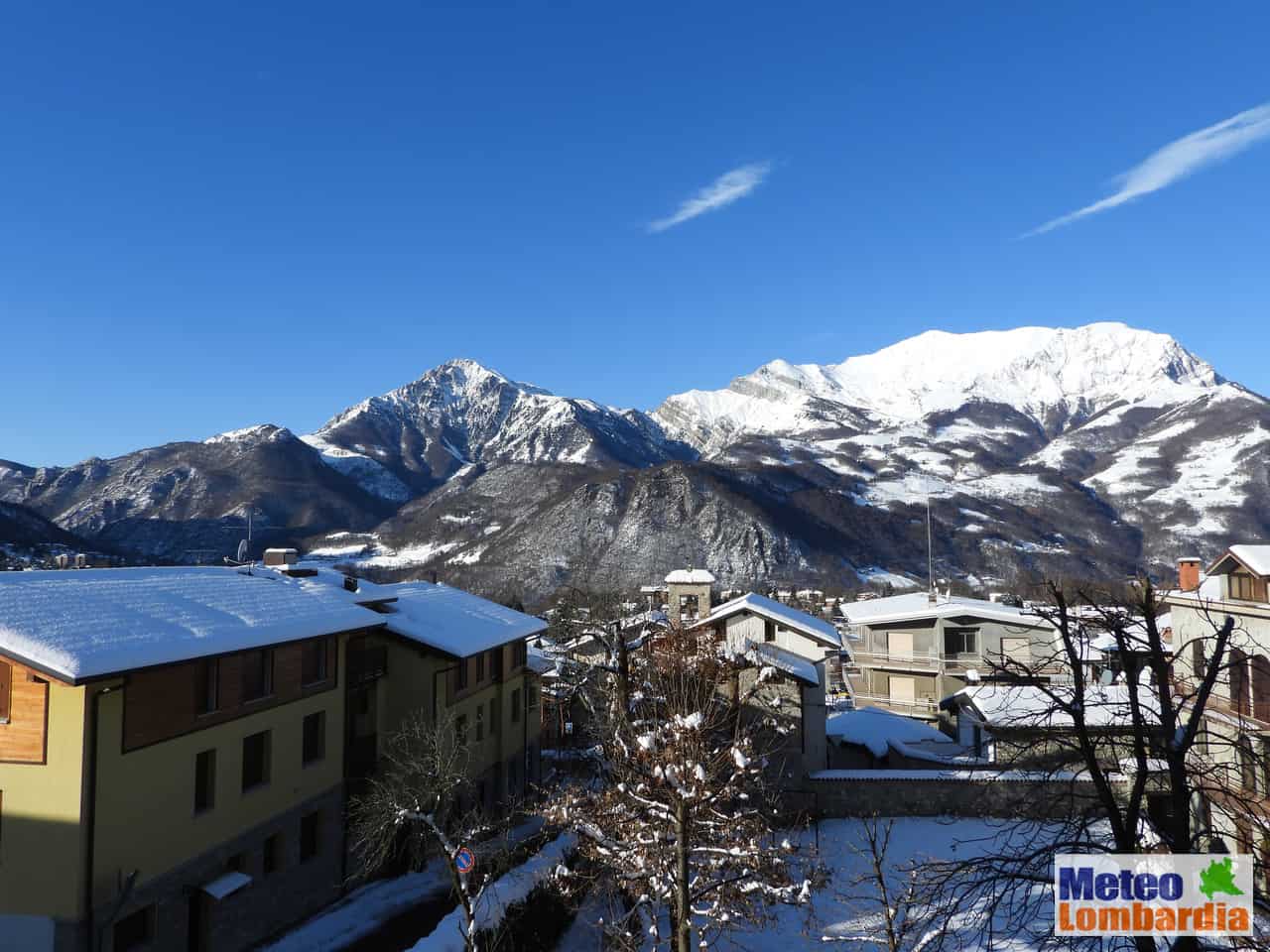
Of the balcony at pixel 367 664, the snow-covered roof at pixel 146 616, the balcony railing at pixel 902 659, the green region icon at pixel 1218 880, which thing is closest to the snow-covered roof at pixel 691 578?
the balcony railing at pixel 902 659

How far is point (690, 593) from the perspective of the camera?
4894 centimetres

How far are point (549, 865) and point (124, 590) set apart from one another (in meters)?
13.8

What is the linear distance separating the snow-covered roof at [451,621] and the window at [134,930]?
34.4 feet

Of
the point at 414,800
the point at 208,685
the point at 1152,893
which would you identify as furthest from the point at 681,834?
the point at 208,685

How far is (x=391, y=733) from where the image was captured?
28.2 metres

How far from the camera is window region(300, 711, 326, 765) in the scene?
963 inches

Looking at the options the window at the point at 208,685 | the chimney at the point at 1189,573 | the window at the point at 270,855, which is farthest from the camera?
the chimney at the point at 1189,573

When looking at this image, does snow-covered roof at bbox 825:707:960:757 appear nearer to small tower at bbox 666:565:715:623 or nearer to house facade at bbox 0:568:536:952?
small tower at bbox 666:565:715:623

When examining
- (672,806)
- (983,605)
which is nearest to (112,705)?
(672,806)

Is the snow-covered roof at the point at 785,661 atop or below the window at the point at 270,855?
atop

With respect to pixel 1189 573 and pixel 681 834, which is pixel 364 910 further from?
pixel 1189 573

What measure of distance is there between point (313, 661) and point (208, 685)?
4957 millimetres

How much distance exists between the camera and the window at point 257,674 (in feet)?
69.6

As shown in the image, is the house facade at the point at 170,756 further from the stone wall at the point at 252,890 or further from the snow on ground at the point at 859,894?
the snow on ground at the point at 859,894
